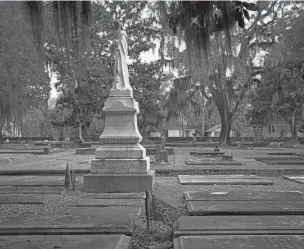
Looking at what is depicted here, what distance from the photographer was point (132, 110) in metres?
9.89

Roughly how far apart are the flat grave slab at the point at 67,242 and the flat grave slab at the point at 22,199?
267 centimetres

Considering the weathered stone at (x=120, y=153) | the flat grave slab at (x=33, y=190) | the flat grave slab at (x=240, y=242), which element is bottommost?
the flat grave slab at (x=33, y=190)

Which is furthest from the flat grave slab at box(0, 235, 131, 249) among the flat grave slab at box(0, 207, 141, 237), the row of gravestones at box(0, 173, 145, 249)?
the flat grave slab at box(0, 207, 141, 237)

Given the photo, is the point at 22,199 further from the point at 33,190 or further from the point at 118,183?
the point at 118,183

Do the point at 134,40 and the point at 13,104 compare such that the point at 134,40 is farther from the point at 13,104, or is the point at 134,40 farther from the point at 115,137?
the point at 115,137

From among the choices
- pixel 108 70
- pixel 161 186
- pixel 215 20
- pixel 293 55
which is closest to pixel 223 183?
pixel 161 186

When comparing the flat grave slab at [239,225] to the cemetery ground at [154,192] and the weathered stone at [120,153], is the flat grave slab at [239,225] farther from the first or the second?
the weathered stone at [120,153]

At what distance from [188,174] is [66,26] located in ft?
30.8

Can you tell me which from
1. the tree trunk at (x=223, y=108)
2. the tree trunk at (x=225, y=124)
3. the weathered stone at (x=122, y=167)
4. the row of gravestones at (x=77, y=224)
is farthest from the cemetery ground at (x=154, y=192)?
the tree trunk at (x=225, y=124)

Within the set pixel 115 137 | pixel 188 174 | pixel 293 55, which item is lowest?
pixel 188 174

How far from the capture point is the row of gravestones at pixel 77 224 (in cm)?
449

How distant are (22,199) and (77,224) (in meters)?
2.99

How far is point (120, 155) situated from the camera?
9414 millimetres

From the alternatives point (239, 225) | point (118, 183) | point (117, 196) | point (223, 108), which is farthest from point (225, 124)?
point (239, 225)
